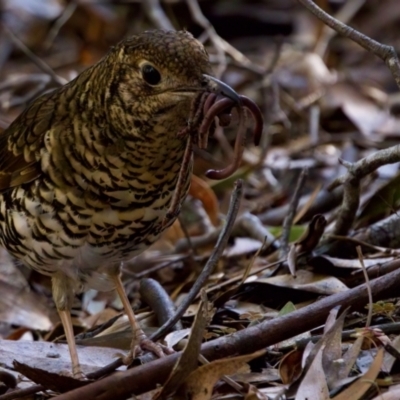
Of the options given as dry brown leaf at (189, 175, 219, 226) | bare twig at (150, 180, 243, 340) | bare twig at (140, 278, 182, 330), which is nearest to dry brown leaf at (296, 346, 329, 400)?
bare twig at (150, 180, 243, 340)

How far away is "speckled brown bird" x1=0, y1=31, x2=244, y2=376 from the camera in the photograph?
9.85ft

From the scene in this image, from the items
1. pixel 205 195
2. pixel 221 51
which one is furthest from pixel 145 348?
pixel 221 51

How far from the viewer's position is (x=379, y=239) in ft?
13.5

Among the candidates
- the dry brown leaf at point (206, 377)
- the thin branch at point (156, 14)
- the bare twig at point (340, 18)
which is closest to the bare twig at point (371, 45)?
the dry brown leaf at point (206, 377)

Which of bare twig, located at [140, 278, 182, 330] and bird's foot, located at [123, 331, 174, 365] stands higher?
bare twig, located at [140, 278, 182, 330]

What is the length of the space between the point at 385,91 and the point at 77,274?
482 centimetres

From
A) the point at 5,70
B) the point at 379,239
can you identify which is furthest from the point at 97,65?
the point at 5,70

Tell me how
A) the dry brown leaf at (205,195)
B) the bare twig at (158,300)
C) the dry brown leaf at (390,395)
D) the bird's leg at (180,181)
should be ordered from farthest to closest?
the dry brown leaf at (205,195) < the bare twig at (158,300) < the bird's leg at (180,181) < the dry brown leaf at (390,395)

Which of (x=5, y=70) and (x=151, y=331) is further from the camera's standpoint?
(x=5, y=70)

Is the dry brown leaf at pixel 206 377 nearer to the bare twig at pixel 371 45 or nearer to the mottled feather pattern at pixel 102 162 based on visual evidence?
the mottled feather pattern at pixel 102 162

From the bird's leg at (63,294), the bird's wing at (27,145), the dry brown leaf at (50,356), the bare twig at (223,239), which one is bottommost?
the dry brown leaf at (50,356)

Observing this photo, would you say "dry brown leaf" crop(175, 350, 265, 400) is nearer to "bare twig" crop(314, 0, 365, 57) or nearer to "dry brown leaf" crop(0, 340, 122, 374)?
"dry brown leaf" crop(0, 340, 122, 374)

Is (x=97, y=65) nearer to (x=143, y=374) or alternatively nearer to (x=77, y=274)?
(x=77, y=274)

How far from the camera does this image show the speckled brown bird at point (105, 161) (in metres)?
3.00
